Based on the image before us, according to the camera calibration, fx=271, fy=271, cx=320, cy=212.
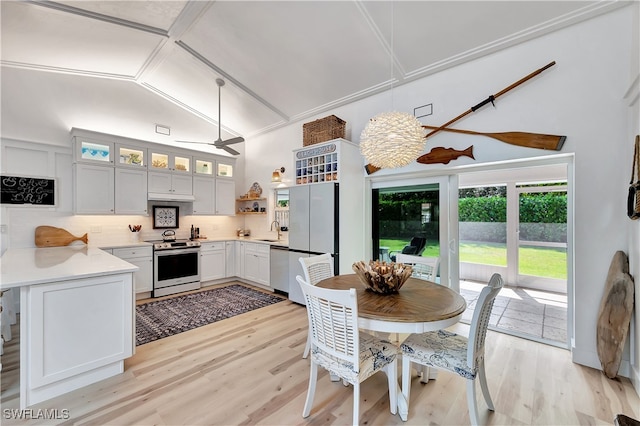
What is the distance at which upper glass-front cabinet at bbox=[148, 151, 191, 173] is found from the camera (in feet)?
15.8

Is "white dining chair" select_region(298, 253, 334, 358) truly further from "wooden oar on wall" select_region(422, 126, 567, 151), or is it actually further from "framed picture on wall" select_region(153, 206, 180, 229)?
"framed picture on wall" select_region(153, 206, 180, 229)

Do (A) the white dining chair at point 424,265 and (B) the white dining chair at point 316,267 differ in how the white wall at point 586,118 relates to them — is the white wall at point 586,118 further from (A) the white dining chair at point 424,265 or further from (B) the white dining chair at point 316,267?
(B) the white dining chair at point 316,267

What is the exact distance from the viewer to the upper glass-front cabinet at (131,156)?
446 cm

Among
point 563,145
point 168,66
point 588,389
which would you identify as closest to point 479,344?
point 588,389

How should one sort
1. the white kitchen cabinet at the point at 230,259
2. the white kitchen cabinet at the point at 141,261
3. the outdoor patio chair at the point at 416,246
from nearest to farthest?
the outdoor patio chair at the point at 416,246 → the white kitchen cabinet at the point at 141,261 → the white kitchen cabinet at the point at 230,259

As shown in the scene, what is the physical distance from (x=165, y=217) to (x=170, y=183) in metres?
0.68

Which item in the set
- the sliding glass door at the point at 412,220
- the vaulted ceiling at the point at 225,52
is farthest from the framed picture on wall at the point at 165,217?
the sliding glass door at the point at 412,220

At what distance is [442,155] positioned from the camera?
3283mm

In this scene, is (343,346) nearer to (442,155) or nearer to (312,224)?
(312,224)

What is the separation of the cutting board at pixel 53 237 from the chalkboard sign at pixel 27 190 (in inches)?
15.1

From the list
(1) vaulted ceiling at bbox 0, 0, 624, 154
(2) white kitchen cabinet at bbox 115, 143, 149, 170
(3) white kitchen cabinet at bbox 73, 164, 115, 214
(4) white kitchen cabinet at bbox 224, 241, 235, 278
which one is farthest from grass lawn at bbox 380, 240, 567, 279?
(3) white kitchen cabinet at bbox 73, 164, 115, 214

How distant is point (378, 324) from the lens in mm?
1666

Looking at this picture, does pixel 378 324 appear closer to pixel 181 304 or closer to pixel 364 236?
pixel 364 236

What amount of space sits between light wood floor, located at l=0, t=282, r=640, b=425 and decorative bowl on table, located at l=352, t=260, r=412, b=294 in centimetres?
83
